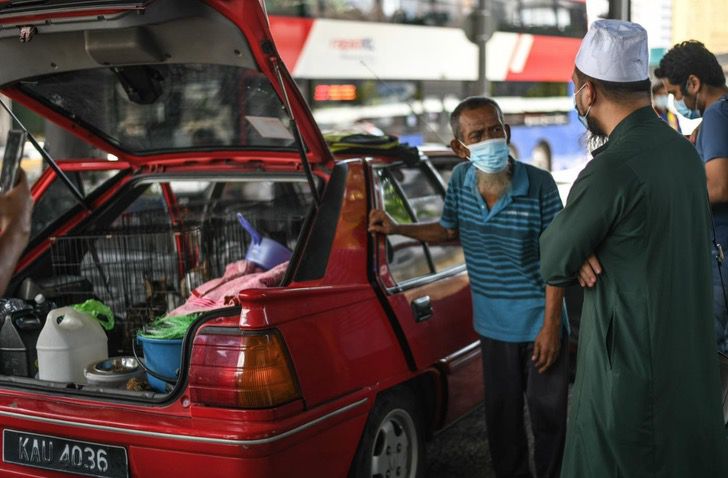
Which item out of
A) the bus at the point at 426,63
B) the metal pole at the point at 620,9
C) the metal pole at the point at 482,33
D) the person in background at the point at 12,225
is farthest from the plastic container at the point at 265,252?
the bus at the point at 426,63

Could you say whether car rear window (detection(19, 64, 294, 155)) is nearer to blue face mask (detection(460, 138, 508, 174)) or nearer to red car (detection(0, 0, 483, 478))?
red car (detection(0, 0, 483, 478))

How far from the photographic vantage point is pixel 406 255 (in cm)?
386

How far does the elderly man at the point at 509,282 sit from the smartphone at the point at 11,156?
202 centimetres

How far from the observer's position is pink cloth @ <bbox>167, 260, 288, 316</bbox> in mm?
3424

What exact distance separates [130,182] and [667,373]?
3192 millimetres

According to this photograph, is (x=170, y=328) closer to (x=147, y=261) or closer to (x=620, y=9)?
(x=147, y=261)

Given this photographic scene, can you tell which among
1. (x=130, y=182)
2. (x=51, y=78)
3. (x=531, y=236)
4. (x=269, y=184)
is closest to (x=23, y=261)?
(x=130, y=182)

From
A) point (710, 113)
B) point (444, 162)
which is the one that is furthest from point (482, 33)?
point (710, 113)

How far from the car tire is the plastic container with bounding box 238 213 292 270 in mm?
856

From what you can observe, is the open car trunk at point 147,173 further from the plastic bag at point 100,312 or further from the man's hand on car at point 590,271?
the man's hand on car at point 590,271

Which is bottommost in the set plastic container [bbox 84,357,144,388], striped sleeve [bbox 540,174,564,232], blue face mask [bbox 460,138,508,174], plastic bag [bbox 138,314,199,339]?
plastic container [bbox 84,357,144,388]

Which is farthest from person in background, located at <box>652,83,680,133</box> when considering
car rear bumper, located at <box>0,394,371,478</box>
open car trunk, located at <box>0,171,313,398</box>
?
car rear bumper, located at <box>0,394,371,478</box>

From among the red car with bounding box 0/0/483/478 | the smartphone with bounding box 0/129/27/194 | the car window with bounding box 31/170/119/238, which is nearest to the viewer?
the red car with bounding box 0/0/483/478

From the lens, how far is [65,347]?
3.22 m
